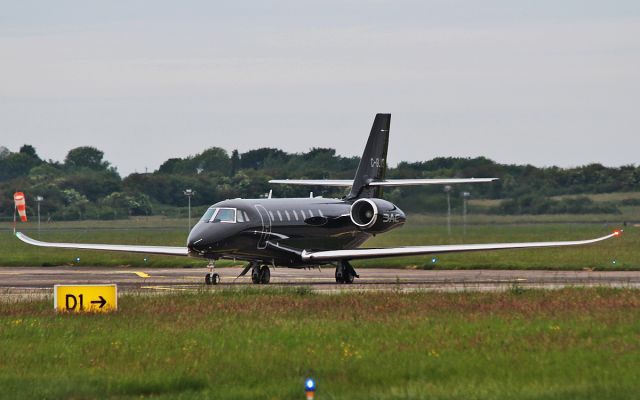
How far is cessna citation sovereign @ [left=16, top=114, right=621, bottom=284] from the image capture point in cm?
3925

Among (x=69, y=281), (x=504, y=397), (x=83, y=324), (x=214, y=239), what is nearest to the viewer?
(x=504, y=397)

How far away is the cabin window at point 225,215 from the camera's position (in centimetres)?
3959

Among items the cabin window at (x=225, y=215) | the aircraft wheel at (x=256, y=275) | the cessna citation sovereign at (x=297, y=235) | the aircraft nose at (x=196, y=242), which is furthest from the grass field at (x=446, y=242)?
the aircraft nose at (x=196, y=242)

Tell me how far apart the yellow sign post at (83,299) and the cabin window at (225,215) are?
1276 centimetres

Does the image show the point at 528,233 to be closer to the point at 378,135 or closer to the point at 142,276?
the point at 378,135

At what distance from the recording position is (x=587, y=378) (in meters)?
17.6

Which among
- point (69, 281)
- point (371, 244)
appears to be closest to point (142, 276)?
point (69, 281)

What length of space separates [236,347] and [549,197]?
58.0 meters

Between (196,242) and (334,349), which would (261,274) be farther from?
(334,349)

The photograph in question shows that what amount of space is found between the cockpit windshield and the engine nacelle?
17.0ft

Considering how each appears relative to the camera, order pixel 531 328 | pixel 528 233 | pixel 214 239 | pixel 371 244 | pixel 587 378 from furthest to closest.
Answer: pixel 528 233 → pixel 371 244 → pixel 214 239 → pixel 531 328 → pixel 587 378

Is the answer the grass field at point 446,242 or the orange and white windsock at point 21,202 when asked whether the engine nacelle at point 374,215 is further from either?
the orange and white windsock at point 21,202

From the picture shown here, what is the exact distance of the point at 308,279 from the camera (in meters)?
44.3

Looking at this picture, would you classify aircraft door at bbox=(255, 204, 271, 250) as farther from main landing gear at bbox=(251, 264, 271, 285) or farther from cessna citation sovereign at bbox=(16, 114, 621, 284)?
main landing gear at bbox=(251, 264, 271, 285)
